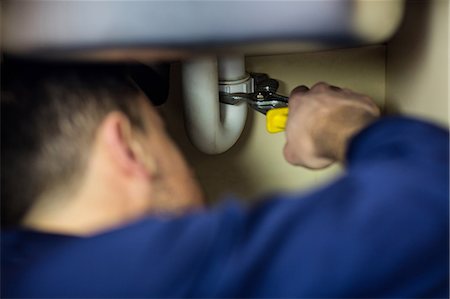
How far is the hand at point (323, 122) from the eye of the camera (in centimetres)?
67

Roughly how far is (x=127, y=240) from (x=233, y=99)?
42 cm

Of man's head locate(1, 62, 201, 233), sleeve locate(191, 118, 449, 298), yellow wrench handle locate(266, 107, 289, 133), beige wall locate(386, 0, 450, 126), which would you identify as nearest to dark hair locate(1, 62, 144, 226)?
man's head locate(1, 62, 201, 233)

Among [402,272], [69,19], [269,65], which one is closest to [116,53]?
[69,19]

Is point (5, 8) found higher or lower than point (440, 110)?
higher

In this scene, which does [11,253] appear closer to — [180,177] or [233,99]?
[180,177]

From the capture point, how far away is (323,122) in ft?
2.27

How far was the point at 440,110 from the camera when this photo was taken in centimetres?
82

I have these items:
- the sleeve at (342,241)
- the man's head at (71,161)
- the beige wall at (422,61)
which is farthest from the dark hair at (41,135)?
the beige wall at (422,61)

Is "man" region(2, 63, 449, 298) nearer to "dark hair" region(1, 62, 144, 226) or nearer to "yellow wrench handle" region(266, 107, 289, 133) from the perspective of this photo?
"dark hair" region(1, 62, 144, 226)

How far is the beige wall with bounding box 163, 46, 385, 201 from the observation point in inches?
37.2

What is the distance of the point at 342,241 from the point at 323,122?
243 millimetres

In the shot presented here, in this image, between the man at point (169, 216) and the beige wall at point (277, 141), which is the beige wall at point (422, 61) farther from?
the man at point (169, 216)

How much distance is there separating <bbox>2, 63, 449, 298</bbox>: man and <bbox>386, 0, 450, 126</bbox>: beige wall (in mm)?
249

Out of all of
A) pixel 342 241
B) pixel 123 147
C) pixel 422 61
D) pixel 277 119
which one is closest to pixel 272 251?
pixel 342 241
